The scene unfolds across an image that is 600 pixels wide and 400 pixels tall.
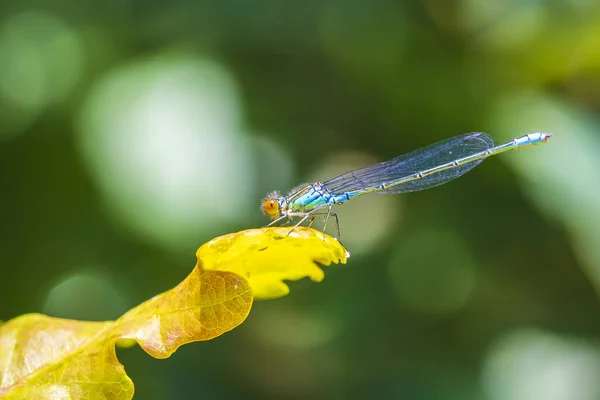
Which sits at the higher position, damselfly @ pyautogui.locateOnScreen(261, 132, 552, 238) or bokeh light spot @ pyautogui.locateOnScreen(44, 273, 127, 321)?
damselfly @ pyautogui.locateOnScreen(261, 132, 552, 238)

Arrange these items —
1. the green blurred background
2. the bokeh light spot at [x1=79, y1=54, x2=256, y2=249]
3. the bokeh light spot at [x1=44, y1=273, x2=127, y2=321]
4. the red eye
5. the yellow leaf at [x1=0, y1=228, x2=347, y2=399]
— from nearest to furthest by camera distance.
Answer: the yellow leaf at [x1=0, y1=228, x2=347, y2=399] → the red eye → the bokeh light spot at [x1=79, y1=54, x2=256, y2=249] → the green blurred background → the bokeh light spot at [x1=44, y1=273, x2=127, y2=321]

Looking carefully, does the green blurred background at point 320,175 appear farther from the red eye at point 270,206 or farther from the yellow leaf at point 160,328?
the yellow leaf at point 160,328

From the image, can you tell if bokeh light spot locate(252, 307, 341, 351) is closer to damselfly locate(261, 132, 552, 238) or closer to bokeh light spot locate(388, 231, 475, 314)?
bokeh light spot locate(388, 231, 475, 314)

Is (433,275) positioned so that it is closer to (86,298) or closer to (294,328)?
(294,328)

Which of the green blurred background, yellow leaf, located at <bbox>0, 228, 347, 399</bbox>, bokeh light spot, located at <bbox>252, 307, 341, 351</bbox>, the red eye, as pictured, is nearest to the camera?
yellow leaf, located at <bbox>0, 228, 347, 399</bbox>

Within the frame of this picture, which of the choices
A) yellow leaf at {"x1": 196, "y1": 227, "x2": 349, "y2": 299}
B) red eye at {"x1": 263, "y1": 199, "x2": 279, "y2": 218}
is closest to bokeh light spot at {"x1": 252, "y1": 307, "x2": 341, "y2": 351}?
red eye at {"x1": 263, "y1": 199, "x2": 279, "y2": 218}

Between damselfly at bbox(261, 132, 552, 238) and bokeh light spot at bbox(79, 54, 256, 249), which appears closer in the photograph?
damselfly at bbox(261, 132, 552, 238)

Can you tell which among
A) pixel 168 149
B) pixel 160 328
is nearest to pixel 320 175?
pixel 168 149

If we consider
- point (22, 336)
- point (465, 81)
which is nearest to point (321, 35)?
point (465, 81)
